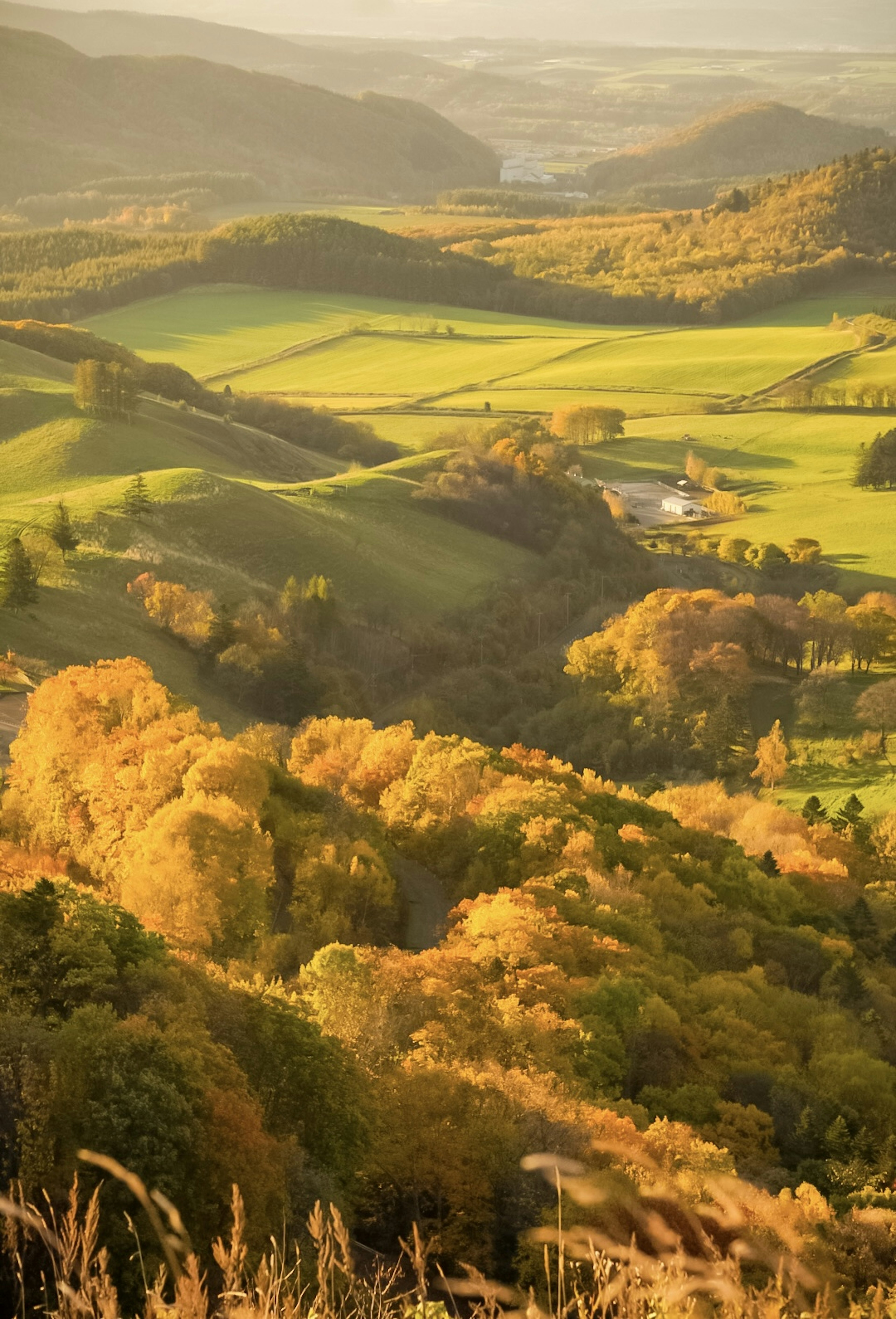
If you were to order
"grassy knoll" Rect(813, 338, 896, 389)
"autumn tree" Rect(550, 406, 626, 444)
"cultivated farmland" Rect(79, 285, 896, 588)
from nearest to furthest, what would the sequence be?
"cultivated farmland" Rect(79, 285, 896, 588) < "autumn tree" Rect(550, 406, 626, 444) < "grassy knoll" Rect(813, 338, 896, 389)

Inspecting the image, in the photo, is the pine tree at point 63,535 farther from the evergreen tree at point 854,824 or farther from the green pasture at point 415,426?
the green pasture at point 415,426

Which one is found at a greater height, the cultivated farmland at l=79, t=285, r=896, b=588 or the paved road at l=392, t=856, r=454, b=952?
the cultivated farmland at l=79, t=285, r=896, b=588

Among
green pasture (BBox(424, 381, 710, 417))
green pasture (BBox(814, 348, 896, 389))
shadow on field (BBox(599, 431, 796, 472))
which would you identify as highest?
green pasture (BBox(814, 348, 896, 389))

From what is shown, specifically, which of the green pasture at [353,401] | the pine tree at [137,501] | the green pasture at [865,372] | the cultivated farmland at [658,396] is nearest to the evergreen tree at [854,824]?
the cultivated farmland at [658,396]

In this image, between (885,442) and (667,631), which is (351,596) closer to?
(667,631)

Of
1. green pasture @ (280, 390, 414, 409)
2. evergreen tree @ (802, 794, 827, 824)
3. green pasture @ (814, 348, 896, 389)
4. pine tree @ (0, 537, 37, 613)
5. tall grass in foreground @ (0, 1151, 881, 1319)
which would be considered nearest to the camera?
tall grass in foreground @ (0, 1151, 881, 1319)

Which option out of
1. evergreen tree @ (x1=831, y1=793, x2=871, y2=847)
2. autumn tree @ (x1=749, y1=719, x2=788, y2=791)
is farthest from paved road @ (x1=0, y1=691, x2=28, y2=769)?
autumn tree @ (x1=749, y1=719, x2=788, y2=791)

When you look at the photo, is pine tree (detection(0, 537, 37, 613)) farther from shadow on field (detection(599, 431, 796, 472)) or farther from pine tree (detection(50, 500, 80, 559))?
shadow on field (detection(599, 431, 796, 472))
